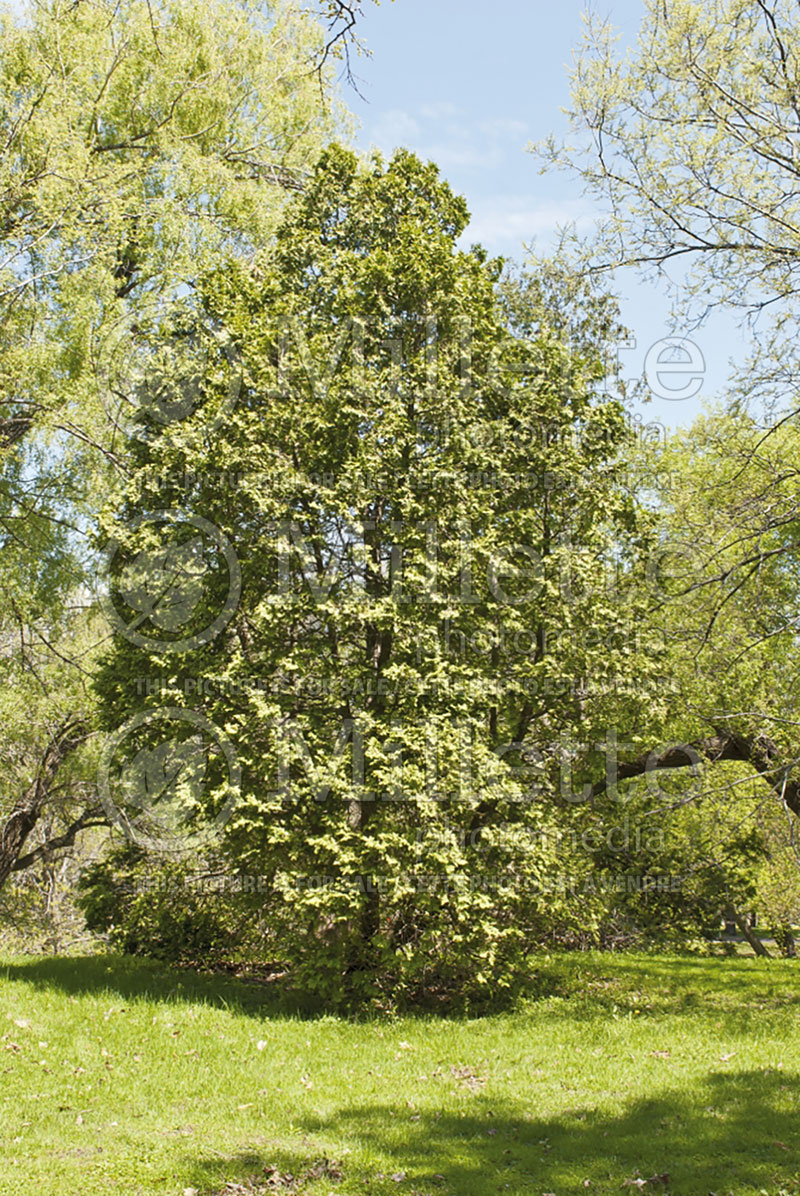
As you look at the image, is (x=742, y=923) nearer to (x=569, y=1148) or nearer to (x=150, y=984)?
(x=150, y=984)

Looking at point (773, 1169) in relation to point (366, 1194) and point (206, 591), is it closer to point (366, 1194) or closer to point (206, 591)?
point (366, 1194)

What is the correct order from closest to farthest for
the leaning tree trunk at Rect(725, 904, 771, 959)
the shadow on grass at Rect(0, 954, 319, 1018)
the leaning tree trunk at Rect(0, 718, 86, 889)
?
1. the shadow on grass at Rect(0, 954, 319, 1018)
2. the leaning tree trunk at Rect(0, 718, 86, 889)
3. the leaning tree trunk at Rect(725, 904, 771, 959)

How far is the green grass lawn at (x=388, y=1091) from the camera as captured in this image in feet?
17.0

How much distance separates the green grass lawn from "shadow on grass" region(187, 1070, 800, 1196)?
2 centimetres

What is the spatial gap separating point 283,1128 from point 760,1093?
3.53 m

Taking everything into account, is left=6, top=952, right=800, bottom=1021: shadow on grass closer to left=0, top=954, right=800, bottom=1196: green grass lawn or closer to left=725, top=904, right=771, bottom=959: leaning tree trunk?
left=0, top=954, right=800, bottom=1196: green grass lawn

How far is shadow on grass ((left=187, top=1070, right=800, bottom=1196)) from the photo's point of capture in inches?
199

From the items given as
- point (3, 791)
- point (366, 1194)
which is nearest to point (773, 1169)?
point (366, 1194)

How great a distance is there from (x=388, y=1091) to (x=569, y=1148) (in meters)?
1.72

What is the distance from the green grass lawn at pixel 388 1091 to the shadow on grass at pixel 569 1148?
0.02 meters

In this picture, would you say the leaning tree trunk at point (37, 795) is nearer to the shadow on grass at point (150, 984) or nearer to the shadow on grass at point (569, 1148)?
the shadow on grass at point (150, 984)

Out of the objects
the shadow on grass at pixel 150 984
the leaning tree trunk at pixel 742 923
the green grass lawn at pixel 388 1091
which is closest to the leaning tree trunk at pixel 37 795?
the shadow on grass at pixel 150 984

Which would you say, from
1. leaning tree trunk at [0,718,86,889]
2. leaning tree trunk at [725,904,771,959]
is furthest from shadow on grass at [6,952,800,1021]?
leaning tree trunk at [0,718,86,889]

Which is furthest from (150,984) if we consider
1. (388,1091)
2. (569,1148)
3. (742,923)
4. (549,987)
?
(742,923)
